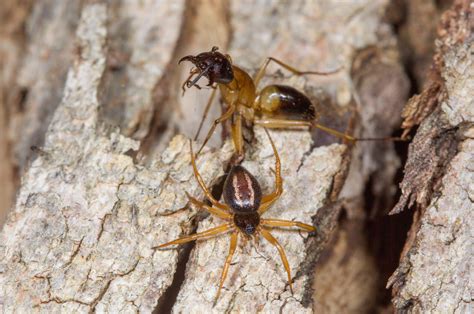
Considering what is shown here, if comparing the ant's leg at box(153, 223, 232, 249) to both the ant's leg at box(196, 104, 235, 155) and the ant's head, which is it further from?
the ant's head

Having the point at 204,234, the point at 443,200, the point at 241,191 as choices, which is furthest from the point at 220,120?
the point at 443,200

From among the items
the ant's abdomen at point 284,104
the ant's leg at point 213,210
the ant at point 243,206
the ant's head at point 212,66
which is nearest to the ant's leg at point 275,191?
the ant at point 243,206

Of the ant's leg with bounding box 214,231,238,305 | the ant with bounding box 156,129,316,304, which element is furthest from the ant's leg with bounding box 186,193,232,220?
the ant's leg with bounding box 214,231,238,305

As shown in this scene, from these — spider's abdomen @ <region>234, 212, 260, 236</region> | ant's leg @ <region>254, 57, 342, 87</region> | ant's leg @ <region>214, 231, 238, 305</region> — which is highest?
ant's leg @ <region>254, 57, 342, 87</region>

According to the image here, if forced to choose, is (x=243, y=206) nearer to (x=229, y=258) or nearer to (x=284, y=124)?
(x=229, y=258)

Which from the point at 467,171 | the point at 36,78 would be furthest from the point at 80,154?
the point at 467,171

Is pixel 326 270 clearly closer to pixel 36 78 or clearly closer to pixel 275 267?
pixel 275 267

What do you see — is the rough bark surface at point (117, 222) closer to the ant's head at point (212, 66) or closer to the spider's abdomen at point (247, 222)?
the spider's abdomen at point (247, 222)
